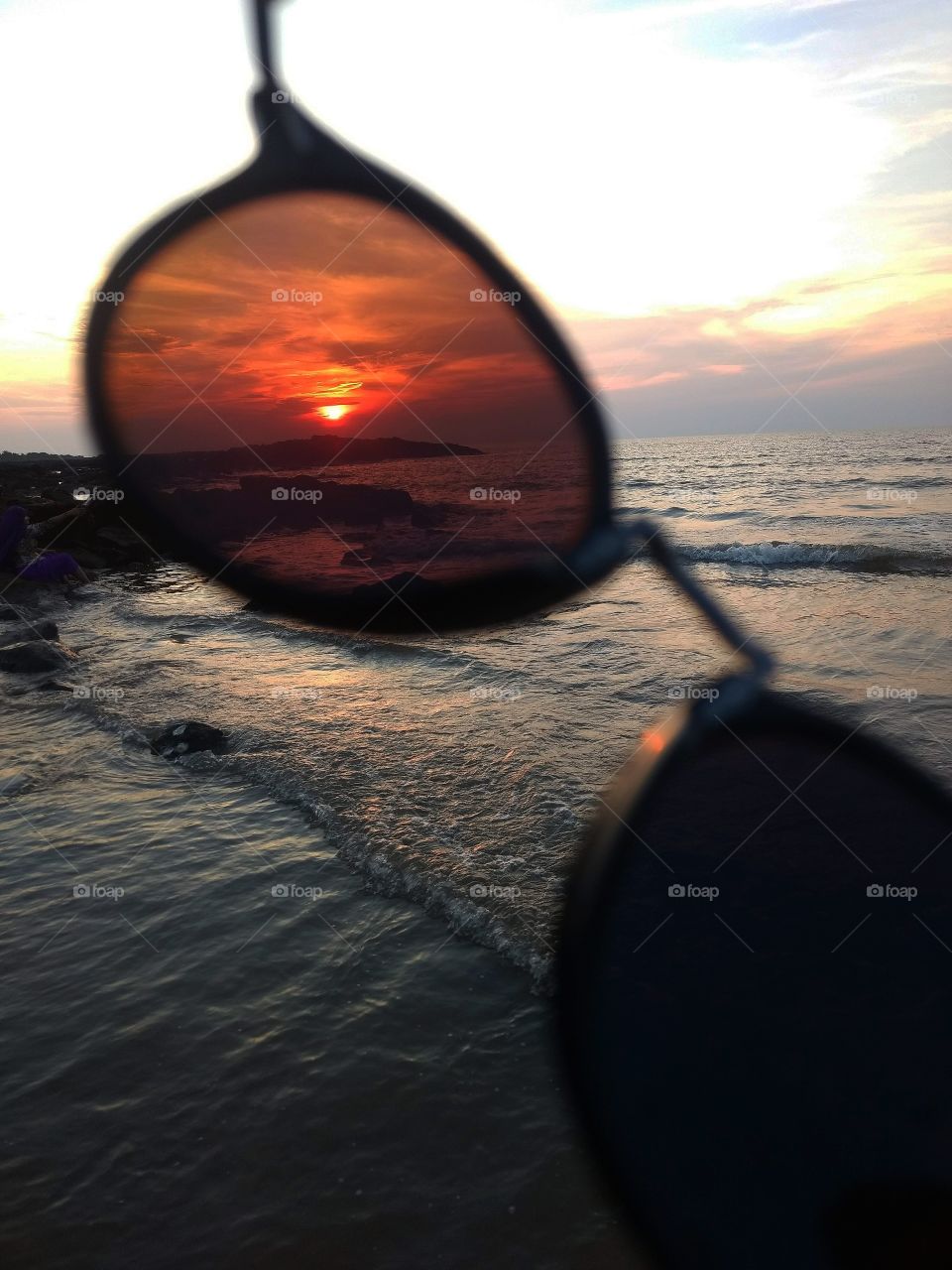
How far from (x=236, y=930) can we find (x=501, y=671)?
496 cm

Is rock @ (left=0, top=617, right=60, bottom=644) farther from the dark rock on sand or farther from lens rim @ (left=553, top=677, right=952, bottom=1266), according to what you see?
lens rim @ (left=553, top=677, right=952, bottom=1266)

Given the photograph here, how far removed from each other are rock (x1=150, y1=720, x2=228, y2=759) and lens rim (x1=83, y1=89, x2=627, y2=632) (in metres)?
5.56

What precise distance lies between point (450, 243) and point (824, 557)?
1896 cm

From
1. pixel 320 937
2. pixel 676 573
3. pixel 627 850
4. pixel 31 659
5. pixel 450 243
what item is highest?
pixel 450 243

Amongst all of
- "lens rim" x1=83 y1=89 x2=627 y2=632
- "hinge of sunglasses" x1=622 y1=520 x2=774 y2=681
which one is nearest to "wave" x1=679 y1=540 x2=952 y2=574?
"lens rim" x1=83 y1=89 x2=627 y2=632

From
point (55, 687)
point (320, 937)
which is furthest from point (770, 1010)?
point (55, 687)

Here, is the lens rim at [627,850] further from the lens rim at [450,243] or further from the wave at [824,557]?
the wave at [824,557]

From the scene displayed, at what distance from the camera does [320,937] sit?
3.99 m

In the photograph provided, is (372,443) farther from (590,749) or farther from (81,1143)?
(590,749)

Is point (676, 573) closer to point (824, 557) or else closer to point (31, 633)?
point (31, 633)

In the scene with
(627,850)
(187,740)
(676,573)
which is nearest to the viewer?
(676,573)

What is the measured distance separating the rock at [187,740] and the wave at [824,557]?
39.9 ft

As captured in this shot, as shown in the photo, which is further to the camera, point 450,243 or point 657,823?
point 657,823

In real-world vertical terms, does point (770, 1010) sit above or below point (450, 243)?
below
